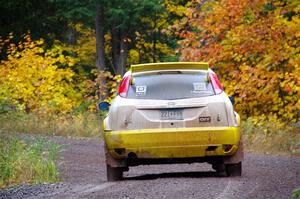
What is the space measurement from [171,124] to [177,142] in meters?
0.26

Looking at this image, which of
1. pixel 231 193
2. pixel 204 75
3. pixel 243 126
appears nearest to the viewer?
pixel 231 193

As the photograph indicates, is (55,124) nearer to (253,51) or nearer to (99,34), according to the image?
(253,51)

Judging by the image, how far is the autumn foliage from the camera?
22672 mm

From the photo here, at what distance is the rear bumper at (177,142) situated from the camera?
11.8m

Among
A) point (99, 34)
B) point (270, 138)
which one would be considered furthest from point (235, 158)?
point (99, 34)

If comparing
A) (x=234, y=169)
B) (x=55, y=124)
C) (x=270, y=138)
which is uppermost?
(x=234, y=169)

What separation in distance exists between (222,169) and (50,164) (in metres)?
2.69

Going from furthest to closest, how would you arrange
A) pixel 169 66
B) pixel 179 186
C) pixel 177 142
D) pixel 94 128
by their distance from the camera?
pixel 94 128, pixel 169 66, pixel 177 142, pixel 179 186

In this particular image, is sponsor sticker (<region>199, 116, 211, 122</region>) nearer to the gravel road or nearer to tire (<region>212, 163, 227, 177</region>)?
the gravel road

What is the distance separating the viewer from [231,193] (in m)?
9.95

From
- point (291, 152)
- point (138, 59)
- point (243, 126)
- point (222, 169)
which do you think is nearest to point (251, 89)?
point (243, 126)

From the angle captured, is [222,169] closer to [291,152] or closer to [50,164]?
[50,164]

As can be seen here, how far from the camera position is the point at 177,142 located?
11.8 metres

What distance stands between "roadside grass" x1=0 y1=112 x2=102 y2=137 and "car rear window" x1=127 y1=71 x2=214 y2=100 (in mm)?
12901
